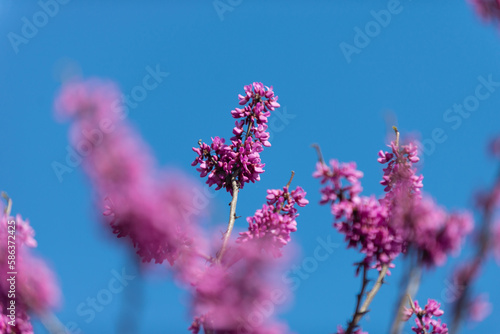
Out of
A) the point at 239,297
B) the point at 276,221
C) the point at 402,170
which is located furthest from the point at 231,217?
the point at 402,170

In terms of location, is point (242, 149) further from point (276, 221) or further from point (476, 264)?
point (476, 264)

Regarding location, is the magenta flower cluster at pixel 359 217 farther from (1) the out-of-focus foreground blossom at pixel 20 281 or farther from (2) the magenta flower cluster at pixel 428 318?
(1) the out-of-focus foreground blossom at pixel 20 281

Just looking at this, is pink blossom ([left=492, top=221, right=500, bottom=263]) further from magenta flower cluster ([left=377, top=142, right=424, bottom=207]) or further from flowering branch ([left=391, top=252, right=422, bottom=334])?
magenta flower cluster ([left=377, top=142, right=424, bottom=207])

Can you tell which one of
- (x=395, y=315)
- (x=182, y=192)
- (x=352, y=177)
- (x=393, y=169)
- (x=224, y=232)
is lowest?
(x=395, y=315)

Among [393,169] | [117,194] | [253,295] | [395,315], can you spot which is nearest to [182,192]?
[117,194]

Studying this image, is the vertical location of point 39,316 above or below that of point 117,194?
below

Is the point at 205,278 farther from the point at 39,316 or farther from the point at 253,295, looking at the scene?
the point at 39,316
